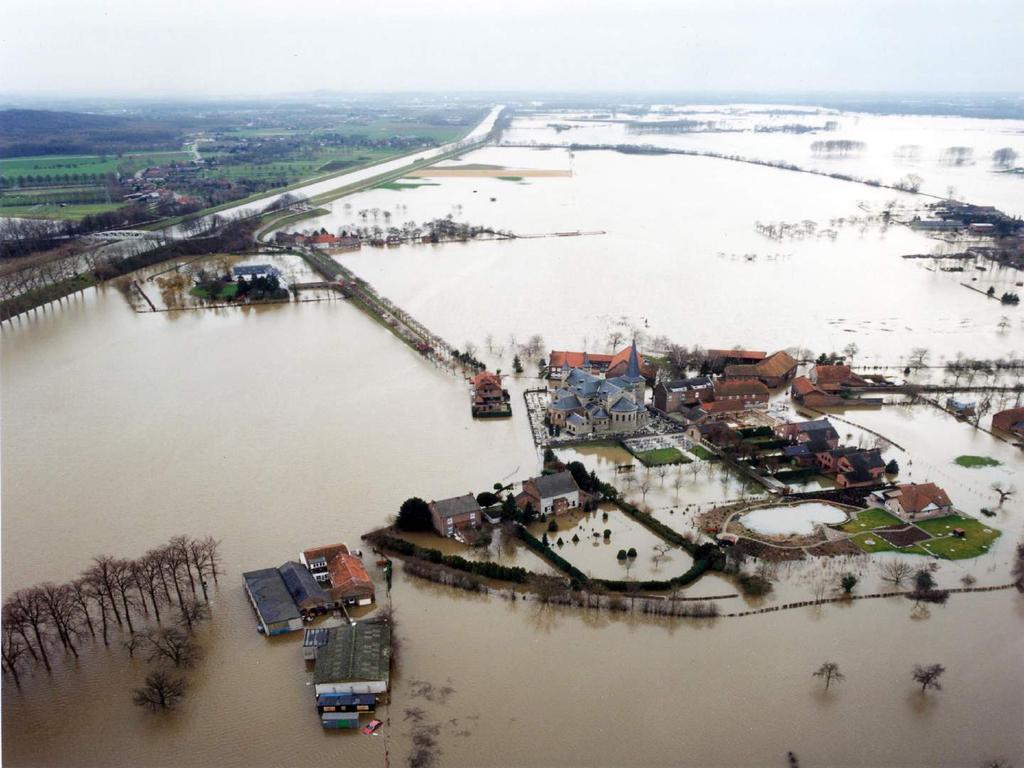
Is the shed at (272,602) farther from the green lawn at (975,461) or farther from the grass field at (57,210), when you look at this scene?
the grass field at (57,210)

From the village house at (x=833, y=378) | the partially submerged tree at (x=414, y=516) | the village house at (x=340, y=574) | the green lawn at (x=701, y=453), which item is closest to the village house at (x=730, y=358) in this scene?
the village house at (x=833, y=378)

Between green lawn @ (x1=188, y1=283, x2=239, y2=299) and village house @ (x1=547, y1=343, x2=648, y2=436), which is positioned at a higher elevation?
green lawn @ (x1=188, y1=283, x2=239, y2=299)

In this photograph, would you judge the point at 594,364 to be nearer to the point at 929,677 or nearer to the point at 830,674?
the point at 830,674

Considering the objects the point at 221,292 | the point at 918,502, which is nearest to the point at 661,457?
the point at 918,502

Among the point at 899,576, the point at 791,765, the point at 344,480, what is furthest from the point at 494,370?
the point at 791,765

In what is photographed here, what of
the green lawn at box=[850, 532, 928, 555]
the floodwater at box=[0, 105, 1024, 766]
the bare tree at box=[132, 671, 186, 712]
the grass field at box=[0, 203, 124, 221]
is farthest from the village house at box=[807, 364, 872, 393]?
the grass field at box=[0, 203, 124, 221]

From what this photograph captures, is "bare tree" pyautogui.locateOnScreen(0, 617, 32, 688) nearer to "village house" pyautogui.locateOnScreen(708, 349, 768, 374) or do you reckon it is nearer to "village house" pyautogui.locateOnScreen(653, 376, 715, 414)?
"village house" pyautogui.locateOnScreen(653, 376, 715, 414)
